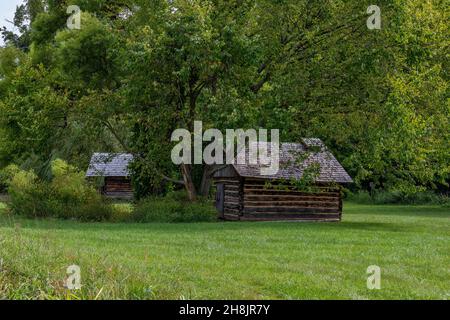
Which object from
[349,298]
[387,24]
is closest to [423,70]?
[387,24]

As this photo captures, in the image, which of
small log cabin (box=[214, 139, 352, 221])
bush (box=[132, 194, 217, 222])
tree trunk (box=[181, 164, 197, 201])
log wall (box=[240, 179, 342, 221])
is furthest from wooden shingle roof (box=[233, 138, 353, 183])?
bush (box=[132, 194, 217, 222])

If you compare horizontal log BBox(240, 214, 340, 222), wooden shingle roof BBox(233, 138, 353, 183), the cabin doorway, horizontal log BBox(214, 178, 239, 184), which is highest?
wooden shingle roof BBox(233, 138, 353, 183)

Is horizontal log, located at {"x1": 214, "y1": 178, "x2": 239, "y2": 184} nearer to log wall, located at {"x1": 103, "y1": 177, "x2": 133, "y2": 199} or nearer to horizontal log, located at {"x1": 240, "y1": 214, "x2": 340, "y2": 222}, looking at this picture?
horizontal log, located at {"x1": 240, "y1": 214, "x2": 340, "y2": 222}

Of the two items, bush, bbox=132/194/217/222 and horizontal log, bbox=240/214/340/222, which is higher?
bush, bbox=132/194/217/222

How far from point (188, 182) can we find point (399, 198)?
93.3ft

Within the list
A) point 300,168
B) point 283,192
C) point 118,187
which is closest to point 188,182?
point 283,192

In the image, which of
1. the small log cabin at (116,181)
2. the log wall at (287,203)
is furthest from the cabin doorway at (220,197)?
the small log cabin at (116,181)

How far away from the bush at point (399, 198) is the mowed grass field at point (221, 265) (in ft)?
95.1

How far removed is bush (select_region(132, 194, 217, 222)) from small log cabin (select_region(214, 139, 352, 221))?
2773 millimetres

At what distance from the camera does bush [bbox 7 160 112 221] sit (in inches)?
989

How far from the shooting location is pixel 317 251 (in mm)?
14867

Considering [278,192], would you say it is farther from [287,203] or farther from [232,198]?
[232,198]

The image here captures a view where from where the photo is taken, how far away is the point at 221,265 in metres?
11.9

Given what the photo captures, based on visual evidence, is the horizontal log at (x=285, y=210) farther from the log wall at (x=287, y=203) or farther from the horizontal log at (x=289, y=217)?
the horizontal log at (x=289, y=217)
